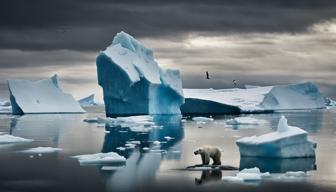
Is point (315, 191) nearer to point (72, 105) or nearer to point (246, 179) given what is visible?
point (246, 179)

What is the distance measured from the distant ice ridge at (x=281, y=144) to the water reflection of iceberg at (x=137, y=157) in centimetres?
234

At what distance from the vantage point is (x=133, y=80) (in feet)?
128

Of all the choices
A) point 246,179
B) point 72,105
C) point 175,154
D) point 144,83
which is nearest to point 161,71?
point 144,83

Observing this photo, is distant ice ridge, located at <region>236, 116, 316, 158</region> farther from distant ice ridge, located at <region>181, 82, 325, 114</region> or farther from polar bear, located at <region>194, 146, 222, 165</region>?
distant ice ridge, located at <region>181, 82, 325, 114</region>

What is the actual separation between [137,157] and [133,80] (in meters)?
21.8

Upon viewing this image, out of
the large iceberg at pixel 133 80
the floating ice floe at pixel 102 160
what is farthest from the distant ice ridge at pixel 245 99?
the floating ice floe at pixel 102 160

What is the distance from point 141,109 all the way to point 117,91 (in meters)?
2.32

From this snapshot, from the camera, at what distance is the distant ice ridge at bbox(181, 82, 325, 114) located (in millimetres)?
52531

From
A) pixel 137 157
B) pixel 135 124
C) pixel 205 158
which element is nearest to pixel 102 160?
pixel 137 157

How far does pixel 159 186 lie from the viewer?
12.1 meters

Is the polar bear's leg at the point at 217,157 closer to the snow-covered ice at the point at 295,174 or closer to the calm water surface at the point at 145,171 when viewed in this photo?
the calm water surface at the point at 145,171

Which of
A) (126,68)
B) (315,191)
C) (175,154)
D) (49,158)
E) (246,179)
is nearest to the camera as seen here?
(315,191)

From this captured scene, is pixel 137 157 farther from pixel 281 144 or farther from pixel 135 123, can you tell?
pixel 135 123

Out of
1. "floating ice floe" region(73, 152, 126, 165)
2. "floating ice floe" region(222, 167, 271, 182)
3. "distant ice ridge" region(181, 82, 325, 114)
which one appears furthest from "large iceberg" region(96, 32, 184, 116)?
"floating ice floe" region(222, 167, 271, 182)
